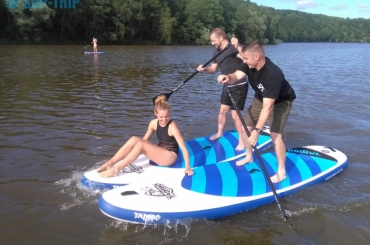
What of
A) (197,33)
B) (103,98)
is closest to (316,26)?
(197,33)

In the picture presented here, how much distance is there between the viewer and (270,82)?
509cm

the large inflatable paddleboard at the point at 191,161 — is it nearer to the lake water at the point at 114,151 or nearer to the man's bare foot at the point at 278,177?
the lake water at the point at 114,151

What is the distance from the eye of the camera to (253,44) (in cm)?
511

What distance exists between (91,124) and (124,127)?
2.99ft

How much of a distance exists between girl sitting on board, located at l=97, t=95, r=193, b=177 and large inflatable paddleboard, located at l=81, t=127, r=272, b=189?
0.12 metres

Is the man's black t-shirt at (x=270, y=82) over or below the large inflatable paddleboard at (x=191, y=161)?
over

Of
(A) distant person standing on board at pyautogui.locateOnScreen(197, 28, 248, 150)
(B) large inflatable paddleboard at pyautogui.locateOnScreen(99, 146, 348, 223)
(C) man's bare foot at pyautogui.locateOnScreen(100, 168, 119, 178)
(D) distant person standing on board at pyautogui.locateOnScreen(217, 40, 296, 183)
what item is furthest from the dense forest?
(B) large inflatable paddleboard at pyautogui.locateOnScreen(99, 146, 348, 223)

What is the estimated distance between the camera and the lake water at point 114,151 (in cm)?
458

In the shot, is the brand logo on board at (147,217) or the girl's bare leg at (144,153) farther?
the girl's bare leg at (144,153)

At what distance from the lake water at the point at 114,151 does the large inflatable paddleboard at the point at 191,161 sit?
0.26 m

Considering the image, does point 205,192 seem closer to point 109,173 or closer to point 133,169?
point 133,169

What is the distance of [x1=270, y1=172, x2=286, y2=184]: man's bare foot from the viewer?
5659 millimetres

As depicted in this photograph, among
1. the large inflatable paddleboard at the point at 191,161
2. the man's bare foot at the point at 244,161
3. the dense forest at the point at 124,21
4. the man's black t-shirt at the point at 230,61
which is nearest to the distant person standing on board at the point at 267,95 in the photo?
the man's bare foot at the point at 244,161

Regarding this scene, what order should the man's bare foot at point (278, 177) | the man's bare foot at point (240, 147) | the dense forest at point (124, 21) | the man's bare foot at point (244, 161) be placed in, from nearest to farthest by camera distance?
the man's bare foot at point (278, 177) < the man's bare foot at point (244, 161) < the man's bare foot at point (240, 147) < the dense forest at point (124, 21)
